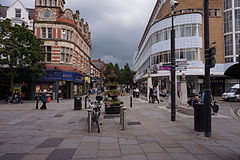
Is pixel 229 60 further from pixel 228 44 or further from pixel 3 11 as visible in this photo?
pixel 3 11

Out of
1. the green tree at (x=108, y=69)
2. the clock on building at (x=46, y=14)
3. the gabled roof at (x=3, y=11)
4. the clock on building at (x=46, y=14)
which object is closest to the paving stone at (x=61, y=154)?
the green tree at (x=108, y=69)

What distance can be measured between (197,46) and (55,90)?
2525 cm

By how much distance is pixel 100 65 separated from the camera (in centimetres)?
10194

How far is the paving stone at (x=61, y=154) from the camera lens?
16.1 ft

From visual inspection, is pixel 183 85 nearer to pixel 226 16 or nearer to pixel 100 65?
pixel 226 16

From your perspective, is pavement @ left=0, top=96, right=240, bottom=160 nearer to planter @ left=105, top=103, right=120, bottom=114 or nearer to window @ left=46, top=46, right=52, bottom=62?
planter @ left=105, top=103, right=120, bottom=114

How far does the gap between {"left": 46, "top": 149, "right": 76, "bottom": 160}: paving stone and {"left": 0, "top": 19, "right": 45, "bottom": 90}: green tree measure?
20.3 m

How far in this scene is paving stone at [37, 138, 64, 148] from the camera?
238 inches

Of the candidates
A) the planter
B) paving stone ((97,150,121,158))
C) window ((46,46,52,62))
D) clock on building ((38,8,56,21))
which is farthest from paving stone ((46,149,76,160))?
clock on building ((38,8,56,21))

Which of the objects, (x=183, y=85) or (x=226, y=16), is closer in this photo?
(x=183, y=85)

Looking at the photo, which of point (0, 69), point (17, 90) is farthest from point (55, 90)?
point (0, 69)

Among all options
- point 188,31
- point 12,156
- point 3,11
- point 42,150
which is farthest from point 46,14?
point 12,156

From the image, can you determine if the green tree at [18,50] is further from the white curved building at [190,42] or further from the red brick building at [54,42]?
the white curved building at [190,42]

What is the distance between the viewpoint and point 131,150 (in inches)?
217
